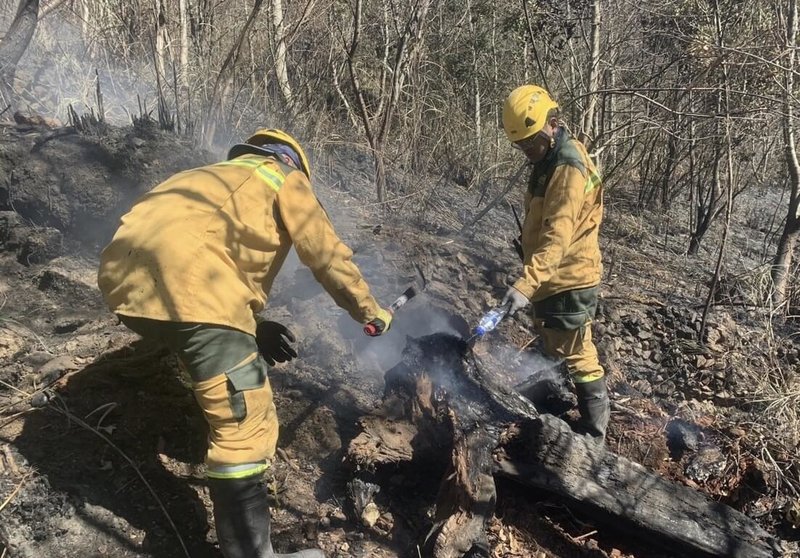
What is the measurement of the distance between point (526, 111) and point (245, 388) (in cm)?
204

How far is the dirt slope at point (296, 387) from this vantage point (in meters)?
2.44

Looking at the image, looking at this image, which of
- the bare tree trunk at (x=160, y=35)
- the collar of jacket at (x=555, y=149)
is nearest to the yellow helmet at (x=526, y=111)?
the collar of jacket at (x=555, y=149)

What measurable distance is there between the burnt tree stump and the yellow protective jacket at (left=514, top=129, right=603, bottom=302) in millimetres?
674

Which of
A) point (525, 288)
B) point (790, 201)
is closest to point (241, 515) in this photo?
point (525, 288)

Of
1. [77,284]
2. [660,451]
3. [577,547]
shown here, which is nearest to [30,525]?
[77,284]

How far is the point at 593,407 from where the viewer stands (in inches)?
132

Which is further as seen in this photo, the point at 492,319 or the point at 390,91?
the point at 390,91

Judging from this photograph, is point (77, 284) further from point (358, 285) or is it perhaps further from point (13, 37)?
point (13, 37)

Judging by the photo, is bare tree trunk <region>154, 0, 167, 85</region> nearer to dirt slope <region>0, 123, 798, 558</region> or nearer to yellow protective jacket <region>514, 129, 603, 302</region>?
dirt slope <region>0, 123, 798, 558</region>

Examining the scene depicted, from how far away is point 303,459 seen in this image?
2.99 metres

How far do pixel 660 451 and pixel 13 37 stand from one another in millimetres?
7467

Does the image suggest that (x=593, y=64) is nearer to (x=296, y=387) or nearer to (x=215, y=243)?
(x=296, y=387)

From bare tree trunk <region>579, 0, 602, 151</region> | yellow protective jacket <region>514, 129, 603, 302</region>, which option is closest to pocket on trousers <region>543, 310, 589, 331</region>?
yellow protective jacket <region>514, 129, 603, 302</region>

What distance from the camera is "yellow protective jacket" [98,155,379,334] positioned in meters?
2.00
